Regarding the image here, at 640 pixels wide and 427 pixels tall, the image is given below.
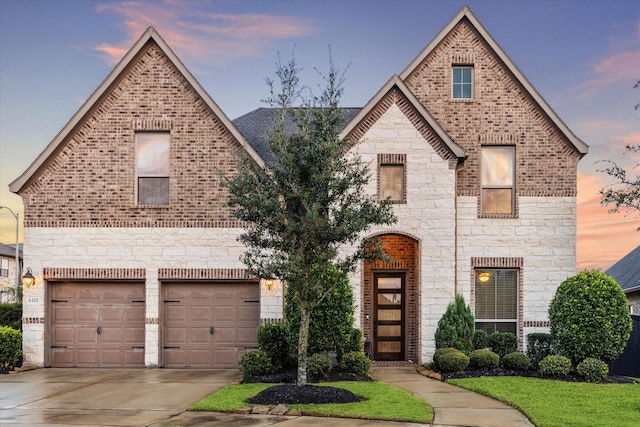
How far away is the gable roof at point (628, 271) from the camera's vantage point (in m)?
31.1

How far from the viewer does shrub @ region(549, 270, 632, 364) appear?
15992 mm

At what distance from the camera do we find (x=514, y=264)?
63.6 ft

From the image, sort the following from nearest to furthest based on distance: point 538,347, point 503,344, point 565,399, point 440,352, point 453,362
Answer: point 565,399, point 453,362, point 440,352, point 538,347, point 503,344

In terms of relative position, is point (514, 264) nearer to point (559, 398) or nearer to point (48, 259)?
point (559, 398)

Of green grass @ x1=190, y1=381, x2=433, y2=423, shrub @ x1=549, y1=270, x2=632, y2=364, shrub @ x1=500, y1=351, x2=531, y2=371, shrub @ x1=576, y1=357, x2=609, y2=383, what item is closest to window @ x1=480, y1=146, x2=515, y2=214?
shrub @ x1=549, y1=270, x2=632, y2=364

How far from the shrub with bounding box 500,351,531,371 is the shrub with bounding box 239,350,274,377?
5932 mm

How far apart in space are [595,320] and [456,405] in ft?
17.4

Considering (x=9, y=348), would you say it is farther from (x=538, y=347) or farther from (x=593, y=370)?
(x=593, y=370)

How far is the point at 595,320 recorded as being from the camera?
16031mm

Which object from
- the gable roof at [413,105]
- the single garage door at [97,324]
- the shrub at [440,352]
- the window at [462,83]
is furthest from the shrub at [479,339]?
the single garage door at [97,324]

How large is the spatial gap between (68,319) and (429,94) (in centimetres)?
1206

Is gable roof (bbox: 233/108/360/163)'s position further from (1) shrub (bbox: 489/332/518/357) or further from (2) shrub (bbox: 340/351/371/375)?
(1) shrub (bbox: 489/332/518/357)

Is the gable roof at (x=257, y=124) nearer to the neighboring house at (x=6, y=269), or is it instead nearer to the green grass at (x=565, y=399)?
the green grass at (x=565, y=399)

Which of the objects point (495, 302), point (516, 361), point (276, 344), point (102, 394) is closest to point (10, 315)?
point (102, 394)
